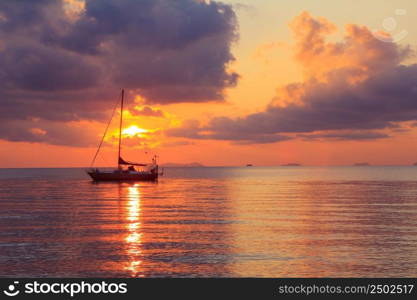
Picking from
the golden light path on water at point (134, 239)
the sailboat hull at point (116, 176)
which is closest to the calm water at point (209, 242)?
the golden light path on water at point (134, 239)

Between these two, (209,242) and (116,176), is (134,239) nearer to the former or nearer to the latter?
(209,242)

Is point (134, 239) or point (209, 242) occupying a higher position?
point (134, 239)

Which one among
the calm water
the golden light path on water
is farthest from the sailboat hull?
the golden light path on water

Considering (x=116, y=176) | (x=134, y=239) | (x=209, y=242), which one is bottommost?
(x=209, y=242)

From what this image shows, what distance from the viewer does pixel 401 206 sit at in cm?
7894

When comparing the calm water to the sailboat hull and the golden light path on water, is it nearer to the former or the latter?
the golden light path on water

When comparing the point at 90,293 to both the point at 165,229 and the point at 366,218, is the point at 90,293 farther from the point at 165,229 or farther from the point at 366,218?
the point at 366,218

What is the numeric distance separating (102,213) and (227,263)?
123ft

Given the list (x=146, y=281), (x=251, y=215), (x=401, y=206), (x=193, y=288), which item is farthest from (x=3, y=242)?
(x=401, y=206)

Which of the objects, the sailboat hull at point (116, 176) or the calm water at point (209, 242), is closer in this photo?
the calm water at point (209, 242)

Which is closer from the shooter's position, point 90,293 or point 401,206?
point 90,293

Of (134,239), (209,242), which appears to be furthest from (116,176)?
(209,242)

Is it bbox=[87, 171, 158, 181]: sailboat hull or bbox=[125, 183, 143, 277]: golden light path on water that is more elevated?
bbox=[87, 171, 158, 181]: sailboat hull

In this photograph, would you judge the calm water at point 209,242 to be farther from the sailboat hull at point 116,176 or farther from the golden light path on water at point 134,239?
the sailboat hull at point 116,176
